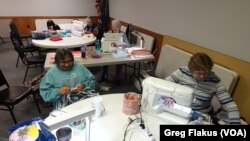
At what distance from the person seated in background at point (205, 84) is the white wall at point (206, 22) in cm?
89

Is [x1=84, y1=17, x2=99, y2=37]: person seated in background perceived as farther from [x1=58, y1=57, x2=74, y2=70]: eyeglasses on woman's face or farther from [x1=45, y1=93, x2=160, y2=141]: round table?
[x1=45, y1=93, x2=160, y2=141]: round table

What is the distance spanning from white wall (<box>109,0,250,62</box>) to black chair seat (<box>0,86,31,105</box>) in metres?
2.39

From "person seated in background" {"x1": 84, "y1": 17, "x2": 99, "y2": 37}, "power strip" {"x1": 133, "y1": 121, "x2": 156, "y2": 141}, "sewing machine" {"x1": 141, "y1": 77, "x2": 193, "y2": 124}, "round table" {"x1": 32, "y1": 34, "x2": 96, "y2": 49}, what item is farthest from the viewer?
"person seated in background" {"x1": 84, "y1": 17, "x2": 99, "y2": 37}

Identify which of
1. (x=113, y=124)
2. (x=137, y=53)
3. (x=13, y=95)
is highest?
(x=137, y=53)

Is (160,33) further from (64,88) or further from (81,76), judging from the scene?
(64,88)

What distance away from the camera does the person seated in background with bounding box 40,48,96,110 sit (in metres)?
1.91

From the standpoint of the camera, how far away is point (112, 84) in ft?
12.3

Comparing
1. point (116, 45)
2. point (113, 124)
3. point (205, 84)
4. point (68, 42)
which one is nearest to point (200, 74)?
point (205, 84)

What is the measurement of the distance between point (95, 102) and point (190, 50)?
201cm

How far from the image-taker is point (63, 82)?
2.00 metres

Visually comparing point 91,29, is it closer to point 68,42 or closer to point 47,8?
point 68,42

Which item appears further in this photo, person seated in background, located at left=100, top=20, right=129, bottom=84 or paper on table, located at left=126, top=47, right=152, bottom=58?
person seated in background, located at left=100, top=20, right=129, bottom=84

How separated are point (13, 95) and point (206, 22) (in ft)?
8.51

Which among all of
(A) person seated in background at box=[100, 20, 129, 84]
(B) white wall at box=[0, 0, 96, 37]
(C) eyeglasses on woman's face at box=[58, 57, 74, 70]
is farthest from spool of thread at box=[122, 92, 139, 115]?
(B) white wall at box=[0, 0, 96, 37]
